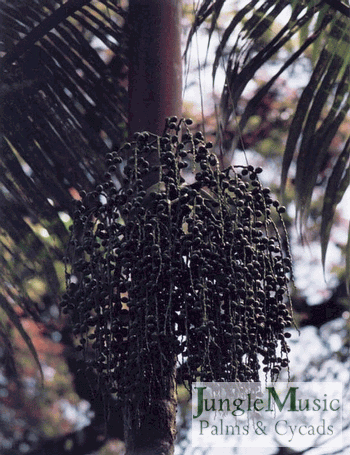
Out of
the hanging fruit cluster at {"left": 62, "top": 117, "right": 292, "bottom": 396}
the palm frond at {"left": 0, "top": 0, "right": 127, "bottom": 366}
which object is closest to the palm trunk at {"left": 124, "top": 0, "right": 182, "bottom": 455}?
the hanging fruit cluster at {"left": 62, "top": 117, "right": 292, "bottom": 396}

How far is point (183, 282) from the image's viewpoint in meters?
1.24

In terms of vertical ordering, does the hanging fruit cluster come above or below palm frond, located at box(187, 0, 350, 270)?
below

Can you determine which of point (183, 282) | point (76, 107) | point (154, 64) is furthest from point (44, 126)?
point (183, 282)

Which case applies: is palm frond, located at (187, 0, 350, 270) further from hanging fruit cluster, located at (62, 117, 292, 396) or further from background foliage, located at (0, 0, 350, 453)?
hanging fruit cluster, located at (62, 117, 292, 396)

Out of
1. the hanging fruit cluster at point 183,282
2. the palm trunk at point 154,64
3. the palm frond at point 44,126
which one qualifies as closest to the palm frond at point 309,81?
the palm trunk at point 154,64

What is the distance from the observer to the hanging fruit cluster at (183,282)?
4.03 ft

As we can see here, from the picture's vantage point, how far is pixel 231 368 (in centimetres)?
124

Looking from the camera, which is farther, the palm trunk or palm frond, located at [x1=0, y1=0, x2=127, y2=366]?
palm frond, located at [x1=0, y1=0, x2=127, y2=366]

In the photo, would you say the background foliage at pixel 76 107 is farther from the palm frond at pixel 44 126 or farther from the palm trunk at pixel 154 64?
the palm trunk at pixel 154 64

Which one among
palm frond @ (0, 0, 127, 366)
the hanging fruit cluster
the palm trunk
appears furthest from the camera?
palm frond @ (0, 0, 127, 366)

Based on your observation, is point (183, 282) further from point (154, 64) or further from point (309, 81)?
point (309, 81)

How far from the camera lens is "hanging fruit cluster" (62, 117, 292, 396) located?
4.03 ft

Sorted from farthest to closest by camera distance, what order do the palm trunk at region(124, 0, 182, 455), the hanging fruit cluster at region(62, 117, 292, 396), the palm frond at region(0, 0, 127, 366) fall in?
the palm frond at region(0, 0, 127, 366) < the palm trunk at region(124, 0, 182, 455) < the hanging fruit cluster at region(62, 117, 292, 396)

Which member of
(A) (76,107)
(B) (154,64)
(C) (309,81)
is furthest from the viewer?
(A) (76,107)
